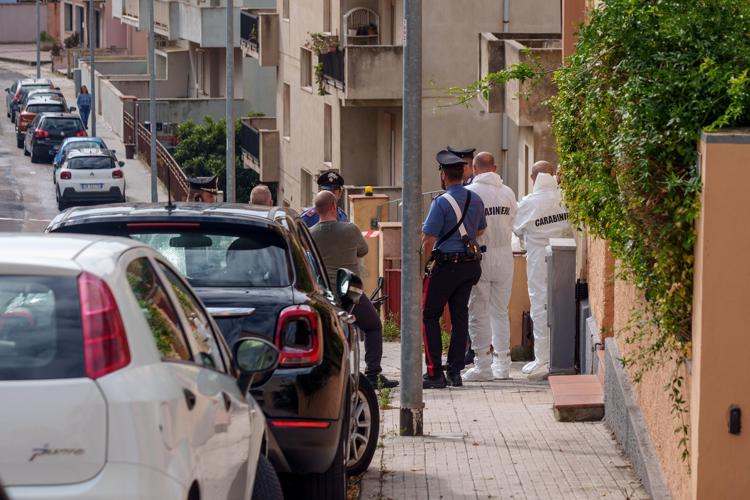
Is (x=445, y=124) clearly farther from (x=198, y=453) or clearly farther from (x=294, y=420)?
(x=198, y=453)

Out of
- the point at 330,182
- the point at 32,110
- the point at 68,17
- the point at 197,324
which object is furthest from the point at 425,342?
the point at 68,17

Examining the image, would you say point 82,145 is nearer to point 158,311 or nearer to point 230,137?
point 230,137

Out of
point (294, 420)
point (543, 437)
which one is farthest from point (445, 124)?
point (294, 420)

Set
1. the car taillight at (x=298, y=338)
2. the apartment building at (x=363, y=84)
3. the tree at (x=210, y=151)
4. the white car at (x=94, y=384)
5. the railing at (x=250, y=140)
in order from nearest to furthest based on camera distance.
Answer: the white car at (x=94, y=384), the car taillight at (x=298, y=338), the apartment building at (x=363, y=84), the railing at (x=250, y=140), the tree at (x=210, y=151)

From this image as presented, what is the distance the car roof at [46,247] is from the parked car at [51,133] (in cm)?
4607

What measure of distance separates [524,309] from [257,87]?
3845 centimetres

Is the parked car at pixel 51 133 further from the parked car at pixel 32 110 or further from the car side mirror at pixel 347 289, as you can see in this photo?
the car side mirror at pixel 347 289

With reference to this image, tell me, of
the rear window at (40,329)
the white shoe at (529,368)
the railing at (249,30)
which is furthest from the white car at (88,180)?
the rear window at (40,329)

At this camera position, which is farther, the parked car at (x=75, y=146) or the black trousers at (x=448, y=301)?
the parked car at (x=75, y=146)

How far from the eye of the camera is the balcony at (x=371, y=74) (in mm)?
29266

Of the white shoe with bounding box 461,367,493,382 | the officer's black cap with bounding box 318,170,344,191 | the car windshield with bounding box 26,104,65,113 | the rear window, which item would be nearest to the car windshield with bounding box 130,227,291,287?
the rear window

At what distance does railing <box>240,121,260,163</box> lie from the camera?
41294 millimetres

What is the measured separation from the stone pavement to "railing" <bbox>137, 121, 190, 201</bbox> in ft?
84.7

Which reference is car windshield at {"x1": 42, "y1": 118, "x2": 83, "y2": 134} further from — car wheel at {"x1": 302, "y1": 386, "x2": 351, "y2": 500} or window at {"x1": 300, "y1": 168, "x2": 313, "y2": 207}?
car wheel at {"x1": 302, "y1": 386, "x2": 351, "y2": 500}
